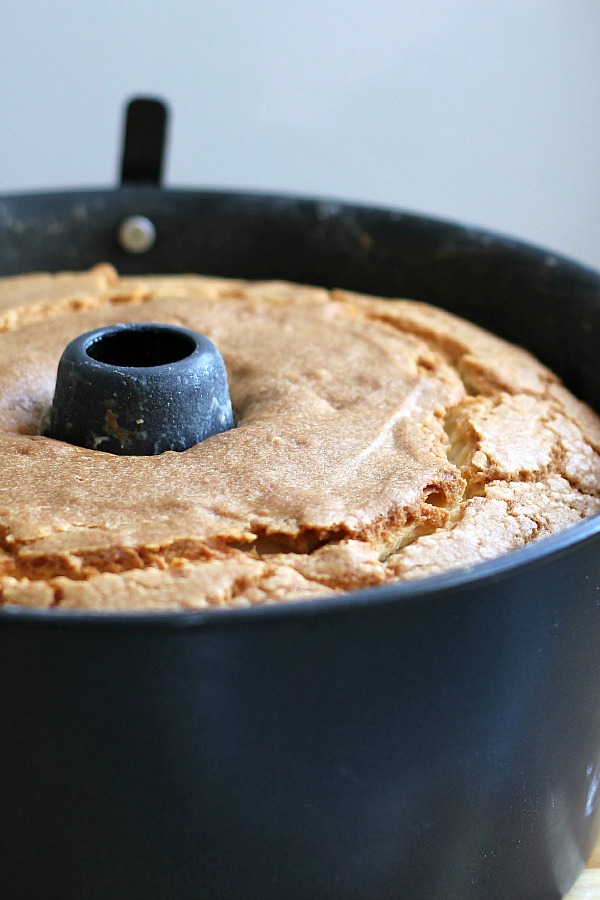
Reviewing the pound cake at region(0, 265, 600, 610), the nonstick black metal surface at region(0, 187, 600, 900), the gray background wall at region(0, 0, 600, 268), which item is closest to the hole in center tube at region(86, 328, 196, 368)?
the pound cake at region(0, 265, 600, 610)

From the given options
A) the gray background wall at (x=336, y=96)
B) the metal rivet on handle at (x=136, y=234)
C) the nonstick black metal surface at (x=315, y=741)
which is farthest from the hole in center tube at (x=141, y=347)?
the gray background wall at (x=336, y=96)

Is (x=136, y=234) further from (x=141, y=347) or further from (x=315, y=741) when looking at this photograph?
(x=315, y=741)

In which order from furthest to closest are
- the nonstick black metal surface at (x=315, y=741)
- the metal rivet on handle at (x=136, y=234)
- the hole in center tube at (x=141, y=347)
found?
the metal rivet on handle at (x=136, y=234) < the hole in center tube at (x=141, y=347) < the nonstick black metal surface at (x=315, y=741)

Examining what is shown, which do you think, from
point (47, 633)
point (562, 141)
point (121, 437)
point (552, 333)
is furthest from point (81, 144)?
point (47, 633)

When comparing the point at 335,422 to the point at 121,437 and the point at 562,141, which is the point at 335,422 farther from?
the point at 562,141

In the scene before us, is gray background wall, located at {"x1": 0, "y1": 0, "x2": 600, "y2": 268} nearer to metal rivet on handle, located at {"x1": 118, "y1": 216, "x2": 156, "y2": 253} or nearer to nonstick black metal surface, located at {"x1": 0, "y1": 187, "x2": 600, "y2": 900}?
metal rivet on handle, located at {"x1": 118, "y1": 216, "x2": 156, "y2": 253}

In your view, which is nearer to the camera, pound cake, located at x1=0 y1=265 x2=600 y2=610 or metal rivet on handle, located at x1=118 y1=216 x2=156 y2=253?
pound cake, located at x1=0 y1=265 x2=600 y2=610

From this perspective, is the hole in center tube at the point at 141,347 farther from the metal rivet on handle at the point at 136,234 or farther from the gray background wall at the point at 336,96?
the gray background wall at the point at 336,96
